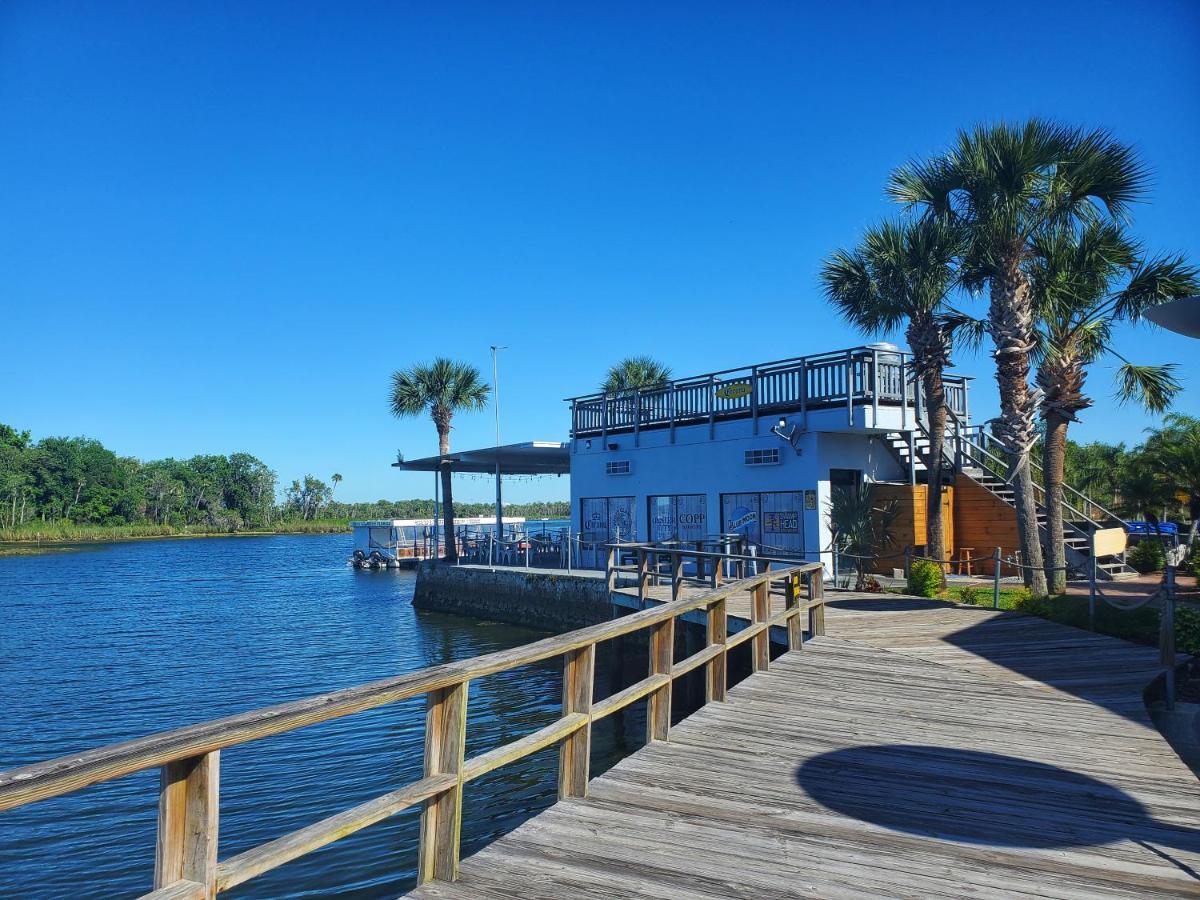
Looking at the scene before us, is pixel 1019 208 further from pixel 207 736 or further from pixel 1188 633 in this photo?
pixel 207 736

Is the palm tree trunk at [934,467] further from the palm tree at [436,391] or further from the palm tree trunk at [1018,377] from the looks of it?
the palm tree at [436,391]

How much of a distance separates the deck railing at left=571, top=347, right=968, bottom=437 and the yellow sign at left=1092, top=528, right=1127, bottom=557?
465 cm

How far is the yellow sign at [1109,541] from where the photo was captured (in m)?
19.6

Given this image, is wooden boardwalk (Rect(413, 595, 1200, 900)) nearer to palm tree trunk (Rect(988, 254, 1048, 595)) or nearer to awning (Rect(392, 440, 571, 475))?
palm tree trunk (Rect(988, 254, 1048, 595))

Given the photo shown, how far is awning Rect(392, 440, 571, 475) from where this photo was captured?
27469 millimetres

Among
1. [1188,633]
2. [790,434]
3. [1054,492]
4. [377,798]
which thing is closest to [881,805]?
[377,798]

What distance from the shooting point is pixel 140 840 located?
9.54 m

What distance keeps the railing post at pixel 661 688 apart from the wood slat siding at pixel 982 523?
668 inches

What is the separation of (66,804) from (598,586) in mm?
12495

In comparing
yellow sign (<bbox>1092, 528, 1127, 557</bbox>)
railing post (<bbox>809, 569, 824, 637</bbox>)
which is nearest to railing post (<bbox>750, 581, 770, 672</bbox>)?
railing post (<bbox>809, 569, 824, 637</bbox>)

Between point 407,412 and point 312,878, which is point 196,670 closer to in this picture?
point 312,878

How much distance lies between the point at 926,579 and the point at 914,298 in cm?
648

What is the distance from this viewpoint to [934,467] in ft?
63.3

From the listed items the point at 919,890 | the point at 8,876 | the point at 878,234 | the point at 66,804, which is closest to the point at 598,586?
the point at 878,234
